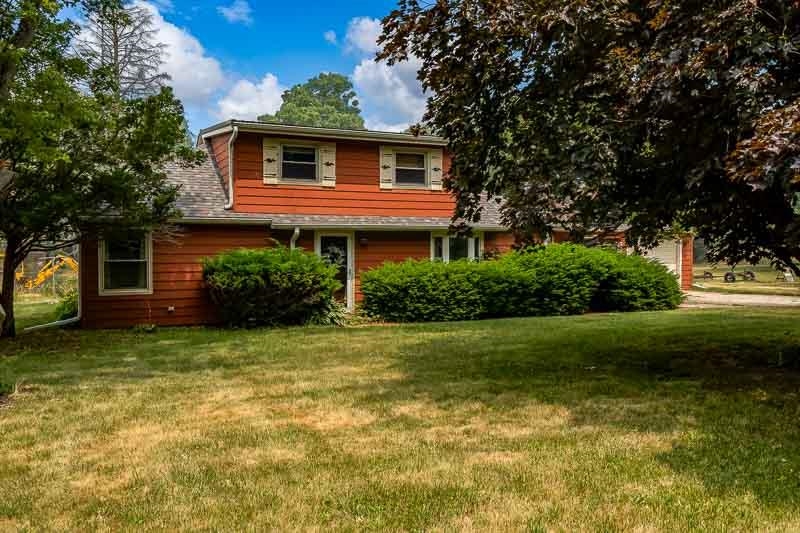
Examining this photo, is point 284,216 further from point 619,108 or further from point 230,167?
point 619,108

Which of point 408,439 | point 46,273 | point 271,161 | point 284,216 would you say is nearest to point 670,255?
point 284,216

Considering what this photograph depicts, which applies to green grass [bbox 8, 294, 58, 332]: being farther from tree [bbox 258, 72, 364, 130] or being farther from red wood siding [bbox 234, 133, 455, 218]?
tree [bbox 258, 72, 364, 130]

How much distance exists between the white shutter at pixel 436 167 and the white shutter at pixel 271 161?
394 centimetres

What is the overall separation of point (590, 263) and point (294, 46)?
64.4ft

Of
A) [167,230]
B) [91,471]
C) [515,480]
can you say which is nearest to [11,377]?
[91,471]

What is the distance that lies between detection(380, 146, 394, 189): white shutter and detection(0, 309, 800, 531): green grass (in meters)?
7.01

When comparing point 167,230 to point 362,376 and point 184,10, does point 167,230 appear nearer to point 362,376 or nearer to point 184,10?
point 362,376

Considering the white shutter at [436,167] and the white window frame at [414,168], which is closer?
the white window frame at [414,168]

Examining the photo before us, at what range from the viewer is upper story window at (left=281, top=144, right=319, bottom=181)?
1452cm

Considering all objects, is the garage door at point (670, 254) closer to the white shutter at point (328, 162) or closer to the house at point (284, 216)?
the house at point (284, 216)

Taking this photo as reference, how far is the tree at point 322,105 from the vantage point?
208ft

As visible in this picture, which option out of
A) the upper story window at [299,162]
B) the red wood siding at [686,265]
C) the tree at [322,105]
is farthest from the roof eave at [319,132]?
the tree at [322,105]

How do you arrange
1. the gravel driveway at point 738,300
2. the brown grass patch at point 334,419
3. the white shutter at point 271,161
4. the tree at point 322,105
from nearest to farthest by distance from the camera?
the brown grass patch at point 334,419 → the white shutter at point 271,161 → the gravel driveway at point 738,300 → the tree at point 322,105

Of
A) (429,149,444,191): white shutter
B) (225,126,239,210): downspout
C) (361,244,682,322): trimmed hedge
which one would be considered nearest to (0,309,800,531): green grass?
(361,244,682,322): trimmed hedge
